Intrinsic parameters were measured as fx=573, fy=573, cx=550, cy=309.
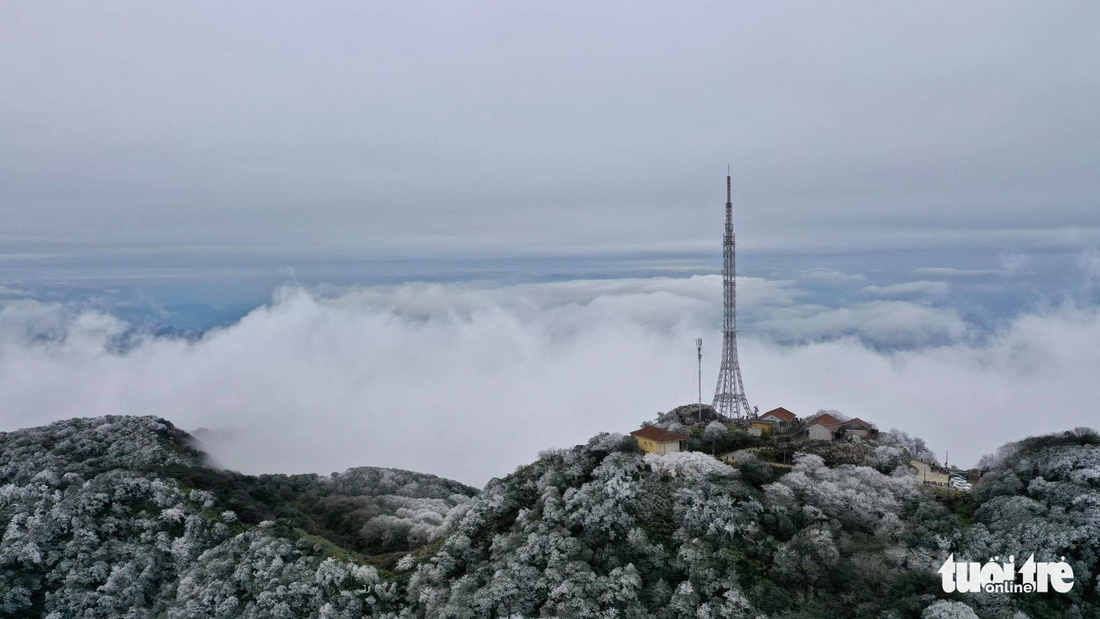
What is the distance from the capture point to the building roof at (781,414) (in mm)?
53513

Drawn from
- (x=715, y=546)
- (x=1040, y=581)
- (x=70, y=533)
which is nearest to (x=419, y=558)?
(x=715, y=546)

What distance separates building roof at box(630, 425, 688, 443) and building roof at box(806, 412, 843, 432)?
1192 centimetres

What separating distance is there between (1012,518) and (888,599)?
9032 mm

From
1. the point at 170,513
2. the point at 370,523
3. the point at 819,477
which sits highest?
the point at 819,477

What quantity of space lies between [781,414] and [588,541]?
Result: 26.4 m

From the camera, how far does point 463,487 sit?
283 ft

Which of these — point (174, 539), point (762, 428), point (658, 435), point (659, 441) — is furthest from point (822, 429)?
point (174, 539)

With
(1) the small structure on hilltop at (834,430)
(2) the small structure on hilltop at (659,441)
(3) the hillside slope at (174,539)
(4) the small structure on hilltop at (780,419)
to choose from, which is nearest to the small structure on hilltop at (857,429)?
(1) the small structure on hilltop at (834,430)

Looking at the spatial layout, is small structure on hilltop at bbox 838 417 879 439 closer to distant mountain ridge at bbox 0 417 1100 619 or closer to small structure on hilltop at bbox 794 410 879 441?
small structure on hilltop at bbox 794 410 879 441

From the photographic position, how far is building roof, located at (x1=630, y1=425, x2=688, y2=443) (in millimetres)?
45194

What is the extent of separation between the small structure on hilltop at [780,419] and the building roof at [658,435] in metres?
10.7

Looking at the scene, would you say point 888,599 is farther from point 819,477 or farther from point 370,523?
point 370,523

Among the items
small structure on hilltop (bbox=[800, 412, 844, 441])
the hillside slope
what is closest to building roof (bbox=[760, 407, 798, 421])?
small structure on hilltop (bbox=[800, 412, 844, 441])

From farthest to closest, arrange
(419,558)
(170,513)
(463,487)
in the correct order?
(463,487)
(170,513)
(419,558)
